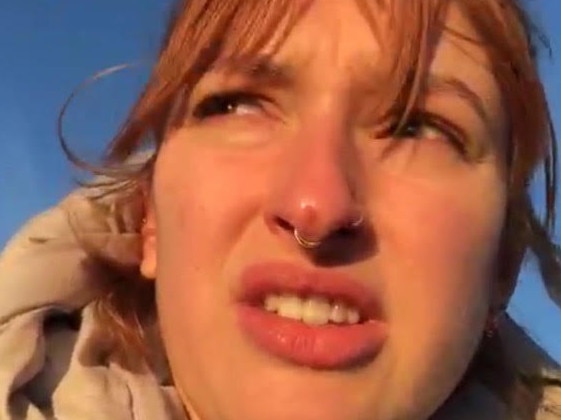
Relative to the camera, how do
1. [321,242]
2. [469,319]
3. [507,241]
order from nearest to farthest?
[321,242], [469,319], [507,241]

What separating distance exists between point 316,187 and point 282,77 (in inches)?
4.6

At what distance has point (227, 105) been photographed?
962 millimetres

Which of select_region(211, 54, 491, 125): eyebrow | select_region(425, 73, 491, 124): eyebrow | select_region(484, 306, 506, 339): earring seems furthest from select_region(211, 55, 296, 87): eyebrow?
select_region(484, 306, 506, 339): earring

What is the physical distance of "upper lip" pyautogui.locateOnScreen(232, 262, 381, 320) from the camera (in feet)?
2.80

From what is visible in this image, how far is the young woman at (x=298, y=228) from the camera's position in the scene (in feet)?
2.85

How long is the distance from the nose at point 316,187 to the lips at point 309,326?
0.10 ft

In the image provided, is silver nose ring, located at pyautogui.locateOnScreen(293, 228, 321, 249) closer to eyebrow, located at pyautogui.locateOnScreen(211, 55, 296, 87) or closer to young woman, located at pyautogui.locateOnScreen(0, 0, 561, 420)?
young woman, located at pyautogui.locateOnScreen(0, 0, 561, 420)

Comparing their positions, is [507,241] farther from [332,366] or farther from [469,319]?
[332,366]

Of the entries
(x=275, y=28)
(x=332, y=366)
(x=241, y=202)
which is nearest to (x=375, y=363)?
(x=332, y=366)

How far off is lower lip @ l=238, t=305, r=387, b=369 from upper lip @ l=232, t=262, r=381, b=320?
22 millimetres

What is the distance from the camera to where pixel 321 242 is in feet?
2.77

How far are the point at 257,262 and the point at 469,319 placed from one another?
0.19 m

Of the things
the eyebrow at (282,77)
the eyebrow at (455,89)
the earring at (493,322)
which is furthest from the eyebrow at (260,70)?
the earring at (493,322)

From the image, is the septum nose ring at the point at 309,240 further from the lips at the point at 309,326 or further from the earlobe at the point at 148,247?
the earlobe at the point at 148,247
